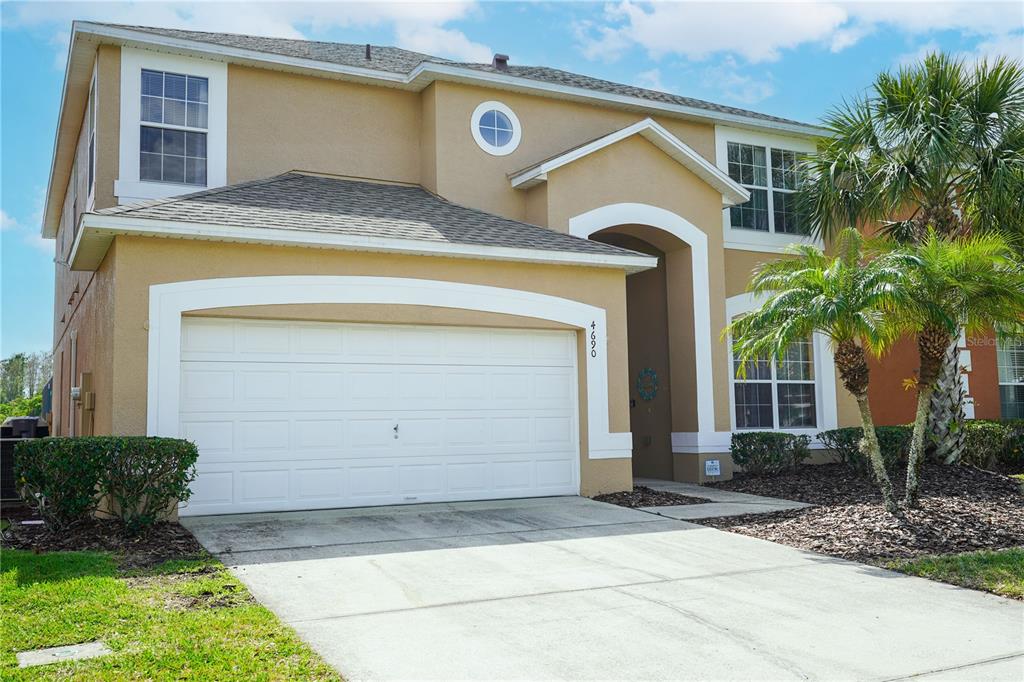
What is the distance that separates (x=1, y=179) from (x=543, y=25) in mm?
8798

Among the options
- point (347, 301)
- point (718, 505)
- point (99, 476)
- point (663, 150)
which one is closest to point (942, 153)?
point (663, 150)

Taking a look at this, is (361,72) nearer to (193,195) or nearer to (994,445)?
(193,195)

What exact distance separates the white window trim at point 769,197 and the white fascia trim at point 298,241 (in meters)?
4.48

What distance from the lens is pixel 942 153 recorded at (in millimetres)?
14141

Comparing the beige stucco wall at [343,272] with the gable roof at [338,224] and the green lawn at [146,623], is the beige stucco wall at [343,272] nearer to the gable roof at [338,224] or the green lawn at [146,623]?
the gable roof at [338,224]

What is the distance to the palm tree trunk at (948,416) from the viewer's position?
49.6ft

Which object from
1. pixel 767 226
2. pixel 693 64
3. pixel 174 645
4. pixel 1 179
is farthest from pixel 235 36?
pixel 174 645

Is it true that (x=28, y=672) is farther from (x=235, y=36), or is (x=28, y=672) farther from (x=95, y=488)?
(x=235, y=36)

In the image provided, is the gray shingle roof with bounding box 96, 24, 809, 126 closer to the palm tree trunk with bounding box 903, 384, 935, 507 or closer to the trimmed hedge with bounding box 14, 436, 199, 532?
the trimmed hedge with bounding box 14, 436, 199, 532

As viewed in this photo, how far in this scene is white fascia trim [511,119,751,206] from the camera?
14.6 m

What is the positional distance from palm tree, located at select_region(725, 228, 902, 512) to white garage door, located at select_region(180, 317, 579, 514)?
347 centimetres

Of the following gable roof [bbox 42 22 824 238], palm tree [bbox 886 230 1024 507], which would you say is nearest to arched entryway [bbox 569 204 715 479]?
gable roof [bbox 42 22 824 238]

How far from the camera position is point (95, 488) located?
29.9 feet

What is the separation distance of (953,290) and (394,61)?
37.0ft
